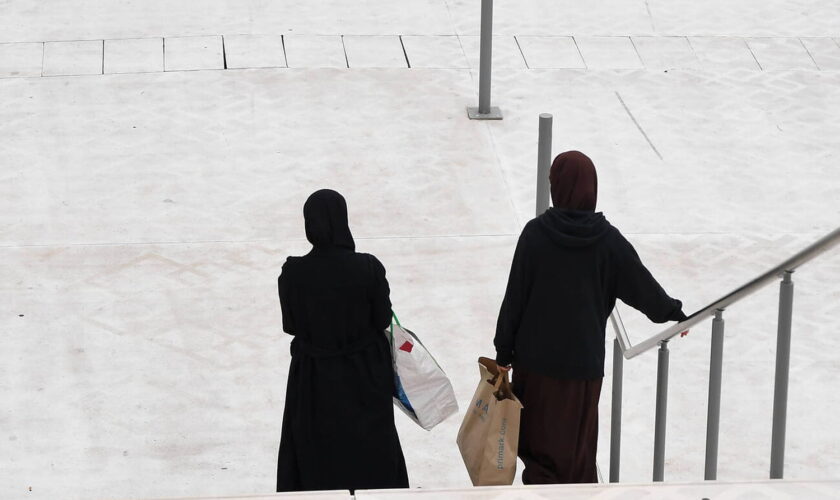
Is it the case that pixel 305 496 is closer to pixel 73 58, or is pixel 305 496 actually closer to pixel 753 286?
pixel 753 286

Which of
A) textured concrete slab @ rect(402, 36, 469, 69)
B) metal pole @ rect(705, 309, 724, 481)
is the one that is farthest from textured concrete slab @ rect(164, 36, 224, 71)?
metal pole @ rect(705, 309, 724, 481)

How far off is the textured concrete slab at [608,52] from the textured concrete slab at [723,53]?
22.5 inches

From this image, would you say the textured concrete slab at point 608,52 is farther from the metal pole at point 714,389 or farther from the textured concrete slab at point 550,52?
the metal pole at point 714,389

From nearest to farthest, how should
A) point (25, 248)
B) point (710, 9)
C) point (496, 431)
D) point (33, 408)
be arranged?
point (496, 431)
point (33, 408)
point (25, 248)
point (710, 9)

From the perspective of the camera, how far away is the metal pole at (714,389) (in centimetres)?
430

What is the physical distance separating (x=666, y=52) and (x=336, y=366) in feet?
23.6

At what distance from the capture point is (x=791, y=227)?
27.5 feet

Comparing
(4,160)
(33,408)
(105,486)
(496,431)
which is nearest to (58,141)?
(4,160)

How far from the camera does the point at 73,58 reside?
10.7 m

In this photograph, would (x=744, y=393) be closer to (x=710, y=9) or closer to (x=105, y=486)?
(x=105, y=486)

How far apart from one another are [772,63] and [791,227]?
2.93 meters

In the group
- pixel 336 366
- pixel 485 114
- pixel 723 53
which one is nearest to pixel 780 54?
pixel 723 53

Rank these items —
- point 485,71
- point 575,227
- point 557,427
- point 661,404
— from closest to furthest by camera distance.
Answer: point 575,227, point 557,427, point 661,404, point 485,71

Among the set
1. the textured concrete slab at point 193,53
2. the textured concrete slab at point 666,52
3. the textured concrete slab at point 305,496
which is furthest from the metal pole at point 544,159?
the textured concrete slab at point 193,53
